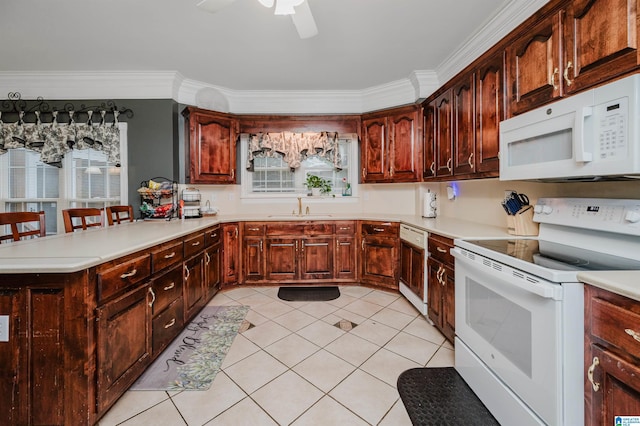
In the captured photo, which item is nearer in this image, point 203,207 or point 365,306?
point 365,306

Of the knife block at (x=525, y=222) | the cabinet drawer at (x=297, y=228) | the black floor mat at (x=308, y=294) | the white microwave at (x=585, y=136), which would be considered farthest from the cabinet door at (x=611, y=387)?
the cabinet drawer at (x=297, y=228)

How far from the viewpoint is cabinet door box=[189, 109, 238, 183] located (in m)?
3.39

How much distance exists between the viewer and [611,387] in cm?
93

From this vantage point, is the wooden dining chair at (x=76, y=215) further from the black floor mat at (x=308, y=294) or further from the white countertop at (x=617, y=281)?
the white countertop at (x=617, y=281)

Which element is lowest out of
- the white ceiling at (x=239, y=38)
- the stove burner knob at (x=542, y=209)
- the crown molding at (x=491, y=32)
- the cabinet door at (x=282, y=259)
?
the cabinet door at (x=282, y=259)

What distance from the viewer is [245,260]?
11.4 feet

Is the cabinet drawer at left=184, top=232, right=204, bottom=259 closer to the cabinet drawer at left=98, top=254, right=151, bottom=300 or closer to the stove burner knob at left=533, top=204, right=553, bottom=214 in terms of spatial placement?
the cabinet drawer at left=98, top=254, right=151, bottom=300

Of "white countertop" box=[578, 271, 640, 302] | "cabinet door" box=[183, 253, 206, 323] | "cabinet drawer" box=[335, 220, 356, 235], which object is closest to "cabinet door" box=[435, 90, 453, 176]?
"cabinet drawer" box=[335, 220, 356, 235]

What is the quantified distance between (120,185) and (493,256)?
3930mm

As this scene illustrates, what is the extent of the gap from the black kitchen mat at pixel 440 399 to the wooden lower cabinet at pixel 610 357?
60 centimetres

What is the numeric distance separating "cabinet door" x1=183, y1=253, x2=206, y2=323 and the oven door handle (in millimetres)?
2155

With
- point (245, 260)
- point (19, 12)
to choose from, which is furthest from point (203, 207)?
point (19, 12)

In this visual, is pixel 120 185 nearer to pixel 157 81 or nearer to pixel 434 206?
pixel 157 81

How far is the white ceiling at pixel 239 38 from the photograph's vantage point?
2.17 metres
